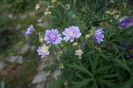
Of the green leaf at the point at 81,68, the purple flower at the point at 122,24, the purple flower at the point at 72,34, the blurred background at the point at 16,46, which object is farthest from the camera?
the blurred background at the point at 16,46

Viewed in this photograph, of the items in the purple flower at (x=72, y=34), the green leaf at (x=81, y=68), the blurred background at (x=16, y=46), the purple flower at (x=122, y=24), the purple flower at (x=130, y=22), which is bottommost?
the blurred background at (x=16, y=46)

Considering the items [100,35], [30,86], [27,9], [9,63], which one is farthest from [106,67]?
[27,9]

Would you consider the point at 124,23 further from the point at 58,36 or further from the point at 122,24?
the point at 58,36

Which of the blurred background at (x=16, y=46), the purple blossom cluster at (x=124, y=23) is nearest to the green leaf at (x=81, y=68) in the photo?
the purple blossom cluster at (x=124, y=23)

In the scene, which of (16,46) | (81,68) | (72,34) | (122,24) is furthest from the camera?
(16,46)

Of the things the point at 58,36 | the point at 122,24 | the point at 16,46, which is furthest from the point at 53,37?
the point at 16,46

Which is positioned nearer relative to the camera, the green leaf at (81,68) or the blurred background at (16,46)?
the green leaf at (81,68)

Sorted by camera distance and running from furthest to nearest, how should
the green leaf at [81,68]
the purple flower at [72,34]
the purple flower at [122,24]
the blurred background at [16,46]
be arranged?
the blurred background at [16,46]
the purple flower at [122,24]
the green leaf at [81,68]
the purple flower at [72,34]

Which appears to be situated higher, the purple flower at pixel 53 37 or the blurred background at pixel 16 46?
the purple flower at pixel 53 37

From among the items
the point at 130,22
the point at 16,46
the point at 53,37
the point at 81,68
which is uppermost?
the point at 53,37

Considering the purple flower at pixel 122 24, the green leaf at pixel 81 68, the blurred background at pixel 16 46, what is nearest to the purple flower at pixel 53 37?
the green leaf at pixel 81 68

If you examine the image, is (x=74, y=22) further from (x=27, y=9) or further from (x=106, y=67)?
(x=27, y=9)

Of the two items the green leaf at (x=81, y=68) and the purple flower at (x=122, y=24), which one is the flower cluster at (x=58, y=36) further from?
the purple flower at (x=122, y=24)
